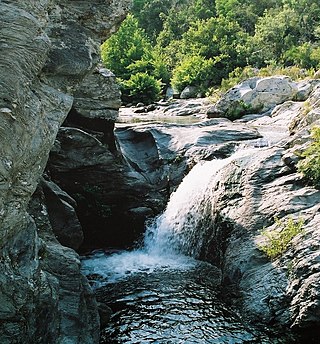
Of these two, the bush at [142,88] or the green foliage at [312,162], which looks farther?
the bush at [142,88]

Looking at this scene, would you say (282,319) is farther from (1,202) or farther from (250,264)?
(1,202)

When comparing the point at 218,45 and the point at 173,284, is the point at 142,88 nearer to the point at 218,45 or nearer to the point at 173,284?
the point at 218,45

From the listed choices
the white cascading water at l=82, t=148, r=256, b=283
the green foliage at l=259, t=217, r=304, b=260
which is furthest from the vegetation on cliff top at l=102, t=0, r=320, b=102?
the green foliage at l=259, t=217, r=304, b=260

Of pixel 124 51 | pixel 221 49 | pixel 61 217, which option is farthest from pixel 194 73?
pixel 61 217

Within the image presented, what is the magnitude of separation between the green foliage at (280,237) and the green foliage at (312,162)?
3.79 ft

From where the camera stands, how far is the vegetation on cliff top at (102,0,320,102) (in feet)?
125

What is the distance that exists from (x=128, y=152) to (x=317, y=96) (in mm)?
6087

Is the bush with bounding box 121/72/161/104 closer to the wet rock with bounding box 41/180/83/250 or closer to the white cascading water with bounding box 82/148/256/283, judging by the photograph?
the white cascading water with bounding box 82/148/256/283

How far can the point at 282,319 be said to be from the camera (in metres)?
7.93

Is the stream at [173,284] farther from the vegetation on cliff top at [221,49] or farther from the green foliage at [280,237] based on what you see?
the vegetation on cliff top at [221,49]

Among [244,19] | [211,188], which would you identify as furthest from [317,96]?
[244,19]

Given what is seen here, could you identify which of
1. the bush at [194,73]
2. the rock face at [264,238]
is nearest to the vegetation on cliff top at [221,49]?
the bush at [194,73]

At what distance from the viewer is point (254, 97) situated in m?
25.1

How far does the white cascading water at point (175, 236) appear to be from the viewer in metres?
11.5
